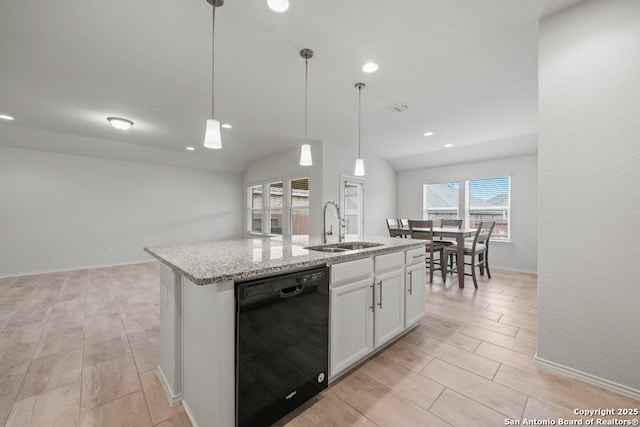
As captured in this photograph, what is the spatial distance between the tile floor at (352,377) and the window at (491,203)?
2735 mm

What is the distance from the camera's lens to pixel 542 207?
1766 millimetres

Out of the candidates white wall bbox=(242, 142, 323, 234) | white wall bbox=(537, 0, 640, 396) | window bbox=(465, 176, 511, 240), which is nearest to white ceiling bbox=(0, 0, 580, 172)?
white wall bbox=(537, 0, 640, 396)

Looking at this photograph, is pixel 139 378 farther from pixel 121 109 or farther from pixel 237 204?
pixel 237 204

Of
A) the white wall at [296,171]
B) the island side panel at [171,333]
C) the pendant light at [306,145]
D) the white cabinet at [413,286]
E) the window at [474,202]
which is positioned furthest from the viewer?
the window at [474,202]

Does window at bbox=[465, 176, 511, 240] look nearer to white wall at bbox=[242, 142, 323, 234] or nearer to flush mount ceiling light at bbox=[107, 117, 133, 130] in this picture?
white wall at bbox=[242, 142, 323, 234]

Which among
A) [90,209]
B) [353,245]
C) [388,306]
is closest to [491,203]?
[353,245]

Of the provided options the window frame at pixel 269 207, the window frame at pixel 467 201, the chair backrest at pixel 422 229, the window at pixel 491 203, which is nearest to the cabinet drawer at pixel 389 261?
the chair backrest at pixel 422 229

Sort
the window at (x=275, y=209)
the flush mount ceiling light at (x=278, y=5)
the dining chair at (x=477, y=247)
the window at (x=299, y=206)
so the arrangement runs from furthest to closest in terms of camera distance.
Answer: the window at (x=275, y=209)
the window at (x=299, y=206)
the dining chair at (x=477, y=247)
the flush mount ceiling light at (x=278, y=5)

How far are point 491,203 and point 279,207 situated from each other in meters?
4.74

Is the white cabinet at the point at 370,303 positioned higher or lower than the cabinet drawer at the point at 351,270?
lower

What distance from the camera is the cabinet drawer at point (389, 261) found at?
75.0 inches

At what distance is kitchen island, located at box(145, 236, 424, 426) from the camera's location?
3.56 ft

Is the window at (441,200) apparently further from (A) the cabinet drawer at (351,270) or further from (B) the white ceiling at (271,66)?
(A) the cabinet drawer at (351,270)

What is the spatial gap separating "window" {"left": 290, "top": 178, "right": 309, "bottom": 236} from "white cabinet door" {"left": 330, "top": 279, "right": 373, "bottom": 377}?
353 cm
